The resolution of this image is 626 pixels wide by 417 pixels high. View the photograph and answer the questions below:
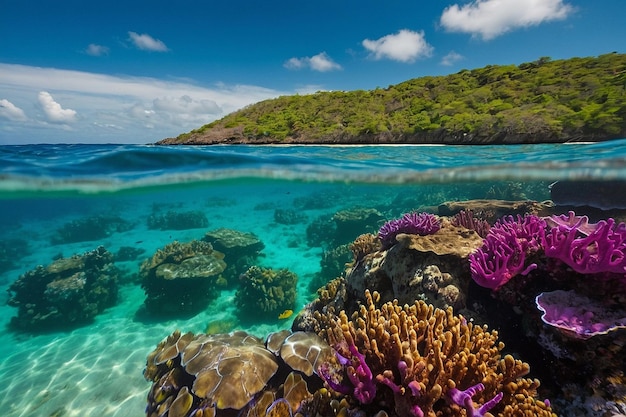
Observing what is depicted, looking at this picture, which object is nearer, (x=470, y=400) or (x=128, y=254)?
(x=470, y=400)

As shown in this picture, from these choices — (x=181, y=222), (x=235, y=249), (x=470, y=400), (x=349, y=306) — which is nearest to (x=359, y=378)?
(x=470, y=400)

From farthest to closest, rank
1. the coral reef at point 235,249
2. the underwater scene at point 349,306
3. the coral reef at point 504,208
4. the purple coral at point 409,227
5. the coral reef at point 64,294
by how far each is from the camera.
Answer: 1. the coral reef at point 235,249
2. the coral reef at point 64,294
3. the coral reef at point 504,208
4. the purple coral at point 409,227
5. the underwater scene at point 349,306

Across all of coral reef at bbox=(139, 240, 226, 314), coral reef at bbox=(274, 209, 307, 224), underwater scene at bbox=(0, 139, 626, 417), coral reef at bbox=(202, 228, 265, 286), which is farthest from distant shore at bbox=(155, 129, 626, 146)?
coral reef at bbox=(274, 209, 307, 224)

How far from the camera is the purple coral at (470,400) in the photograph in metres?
2.31

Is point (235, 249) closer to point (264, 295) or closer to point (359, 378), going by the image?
point (264, 295)

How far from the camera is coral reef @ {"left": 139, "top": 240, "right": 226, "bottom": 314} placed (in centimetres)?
1162

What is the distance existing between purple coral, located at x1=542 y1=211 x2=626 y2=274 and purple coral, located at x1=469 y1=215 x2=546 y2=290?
232 mm

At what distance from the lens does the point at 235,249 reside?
15.6m

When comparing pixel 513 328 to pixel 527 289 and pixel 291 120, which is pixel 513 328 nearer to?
pixel 527 289

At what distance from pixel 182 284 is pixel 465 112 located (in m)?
12.8

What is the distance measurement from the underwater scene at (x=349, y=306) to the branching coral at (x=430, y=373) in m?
0.02

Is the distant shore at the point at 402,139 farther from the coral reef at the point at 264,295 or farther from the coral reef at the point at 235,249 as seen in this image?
the coral reef at the point at 264,295

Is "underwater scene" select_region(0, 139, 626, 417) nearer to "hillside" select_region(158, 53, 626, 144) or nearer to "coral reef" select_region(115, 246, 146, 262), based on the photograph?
"coral reef" select_region(115, 246, 146, 262)

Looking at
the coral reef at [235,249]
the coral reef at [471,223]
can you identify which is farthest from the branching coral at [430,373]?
the coral reef at [235,249]
